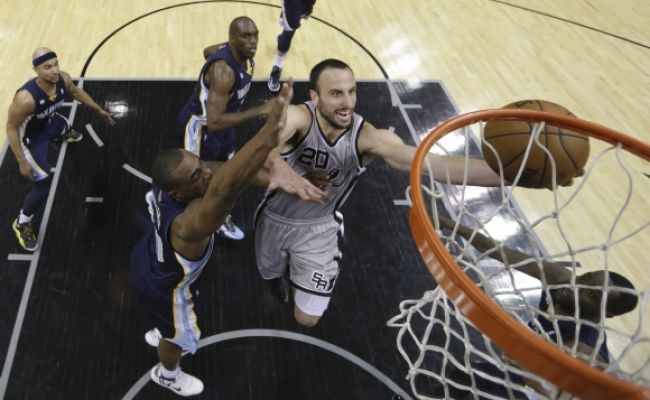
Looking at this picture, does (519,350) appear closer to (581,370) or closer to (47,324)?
(581,370)

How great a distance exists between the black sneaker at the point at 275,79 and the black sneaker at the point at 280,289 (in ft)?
8.74

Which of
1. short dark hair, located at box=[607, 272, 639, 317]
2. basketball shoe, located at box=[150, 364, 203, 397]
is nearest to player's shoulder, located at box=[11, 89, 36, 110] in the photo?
basketball shoe, located at box=[150, 364, 203, 397]

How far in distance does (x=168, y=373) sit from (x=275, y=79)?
3.55m

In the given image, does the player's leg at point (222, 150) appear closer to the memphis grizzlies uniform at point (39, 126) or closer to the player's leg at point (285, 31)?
the memphis grizzlies uniform at point (39, 126)

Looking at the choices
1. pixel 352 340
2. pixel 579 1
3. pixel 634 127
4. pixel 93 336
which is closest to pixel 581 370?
pixel 352 340

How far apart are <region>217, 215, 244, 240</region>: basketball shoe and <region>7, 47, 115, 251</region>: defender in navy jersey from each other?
50.8 inches

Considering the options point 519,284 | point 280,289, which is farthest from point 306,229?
point 519,284

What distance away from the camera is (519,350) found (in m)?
1.50

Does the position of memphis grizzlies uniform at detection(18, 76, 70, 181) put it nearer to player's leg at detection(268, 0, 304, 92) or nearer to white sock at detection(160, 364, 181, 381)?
white sock at detection(160, 364, 181, 381)

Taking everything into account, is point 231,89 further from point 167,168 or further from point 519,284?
point 519,284

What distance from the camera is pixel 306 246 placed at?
3.23 m

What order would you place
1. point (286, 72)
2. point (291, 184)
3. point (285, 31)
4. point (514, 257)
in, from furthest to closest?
point (286, 72) → point (285, 31) → point (514, 257) → point (291, 184)

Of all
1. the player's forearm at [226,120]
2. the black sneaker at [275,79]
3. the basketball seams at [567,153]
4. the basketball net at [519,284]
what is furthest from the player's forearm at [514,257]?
the black sneaker at [275,79]

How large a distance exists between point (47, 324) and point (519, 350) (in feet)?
10.2
